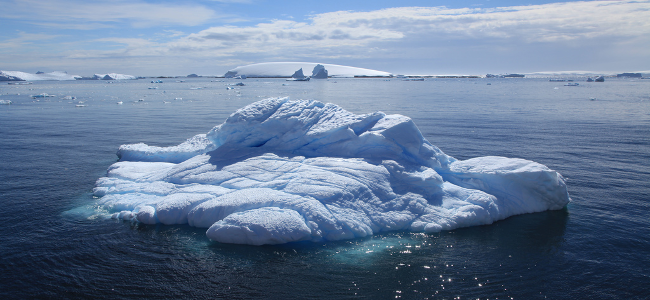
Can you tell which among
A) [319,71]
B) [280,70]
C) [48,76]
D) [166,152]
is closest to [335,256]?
[166,152]

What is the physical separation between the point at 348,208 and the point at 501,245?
3319 millimetres

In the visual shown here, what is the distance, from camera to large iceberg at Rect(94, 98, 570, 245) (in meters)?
8.30

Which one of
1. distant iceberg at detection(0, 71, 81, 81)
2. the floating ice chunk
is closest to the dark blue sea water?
the floating ice chunk

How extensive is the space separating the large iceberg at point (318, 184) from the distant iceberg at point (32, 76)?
412 feet

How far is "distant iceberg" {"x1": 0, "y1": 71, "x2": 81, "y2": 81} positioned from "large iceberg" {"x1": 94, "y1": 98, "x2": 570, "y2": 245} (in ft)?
412

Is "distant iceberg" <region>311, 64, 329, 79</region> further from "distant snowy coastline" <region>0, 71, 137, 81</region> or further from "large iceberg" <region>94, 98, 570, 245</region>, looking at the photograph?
"large iceberg" <region>94, 98, 570, 245</region>

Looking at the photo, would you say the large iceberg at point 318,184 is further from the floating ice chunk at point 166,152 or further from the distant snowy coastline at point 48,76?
the distant snowy coastline at point 48,76

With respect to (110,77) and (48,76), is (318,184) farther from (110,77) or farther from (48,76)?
(48,76)

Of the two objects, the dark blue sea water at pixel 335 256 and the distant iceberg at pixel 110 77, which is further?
the distant iceberg at pixel 110 77

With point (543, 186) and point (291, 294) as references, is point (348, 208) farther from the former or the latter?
point (543, 186)

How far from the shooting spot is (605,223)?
8.80m

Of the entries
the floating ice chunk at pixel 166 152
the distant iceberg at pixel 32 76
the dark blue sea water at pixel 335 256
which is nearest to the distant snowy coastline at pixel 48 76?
the distant iceberg at pixel 32 76

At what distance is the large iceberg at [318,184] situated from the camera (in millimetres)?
8297

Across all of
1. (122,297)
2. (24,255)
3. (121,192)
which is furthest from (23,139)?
(122,297)
